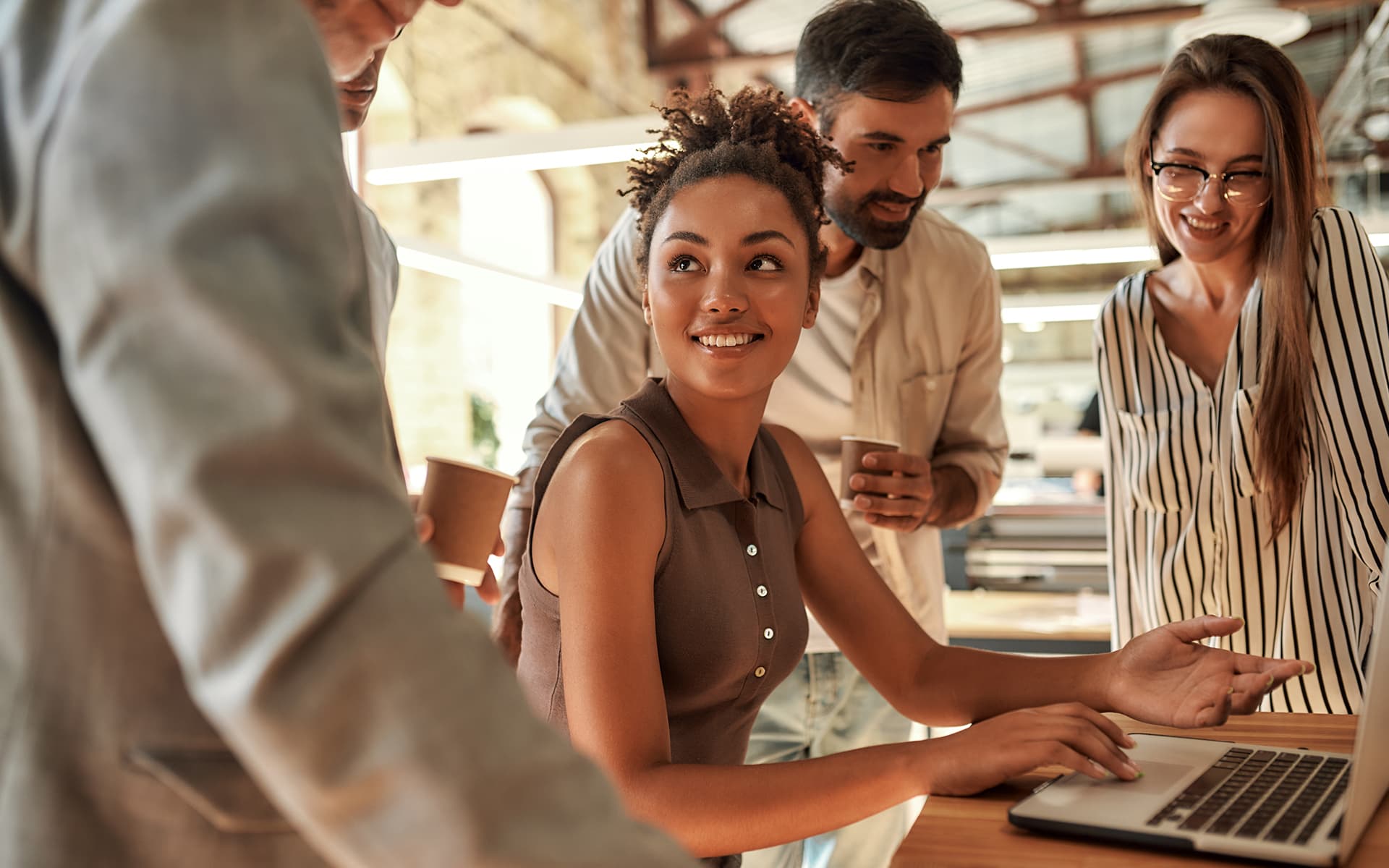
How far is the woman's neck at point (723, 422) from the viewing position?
5.12 feet

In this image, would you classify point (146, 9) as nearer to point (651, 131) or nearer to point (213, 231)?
point (213, 231)

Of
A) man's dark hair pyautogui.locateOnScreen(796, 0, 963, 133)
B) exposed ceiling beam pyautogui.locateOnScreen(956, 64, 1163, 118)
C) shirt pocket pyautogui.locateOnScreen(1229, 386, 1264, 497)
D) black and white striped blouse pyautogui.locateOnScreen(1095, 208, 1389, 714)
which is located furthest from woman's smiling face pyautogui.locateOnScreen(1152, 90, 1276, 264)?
exposed ceiling beam pyautogui.locateOnScreen(956, 64, 1163, 118)

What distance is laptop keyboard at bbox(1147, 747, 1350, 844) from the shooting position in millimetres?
980

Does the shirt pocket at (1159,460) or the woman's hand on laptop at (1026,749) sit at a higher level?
the shirt pocket at (1159,460)

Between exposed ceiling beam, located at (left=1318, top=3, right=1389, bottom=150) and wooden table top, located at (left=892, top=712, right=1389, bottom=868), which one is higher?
exposed ceiling beam, located at (left=1318, top=3, right=1389, bottom=150)

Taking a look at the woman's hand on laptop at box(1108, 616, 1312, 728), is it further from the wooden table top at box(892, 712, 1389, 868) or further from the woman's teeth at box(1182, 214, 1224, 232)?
the woman's teeth at box(1182, 214, 1224, 232)

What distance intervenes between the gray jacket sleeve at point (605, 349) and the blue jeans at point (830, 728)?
60 cm

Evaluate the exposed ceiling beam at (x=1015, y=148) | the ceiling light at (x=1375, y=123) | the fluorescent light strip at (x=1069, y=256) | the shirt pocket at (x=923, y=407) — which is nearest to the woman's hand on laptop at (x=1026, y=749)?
the shirt pocket at (x=923, y=407)

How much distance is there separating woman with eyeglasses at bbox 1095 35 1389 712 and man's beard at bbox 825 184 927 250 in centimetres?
42

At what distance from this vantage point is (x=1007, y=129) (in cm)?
1532

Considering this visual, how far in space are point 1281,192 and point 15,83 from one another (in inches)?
75.7

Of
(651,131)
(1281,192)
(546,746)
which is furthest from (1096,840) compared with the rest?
(1281,192)

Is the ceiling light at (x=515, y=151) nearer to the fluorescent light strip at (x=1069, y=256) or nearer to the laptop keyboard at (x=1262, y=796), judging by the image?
the fluorescent light strip at (x=1069, y=256)

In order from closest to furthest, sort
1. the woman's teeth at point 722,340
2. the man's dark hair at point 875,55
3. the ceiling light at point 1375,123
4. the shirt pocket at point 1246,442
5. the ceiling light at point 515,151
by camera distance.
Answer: the woman's teeth at point 722,340
the shirt pocket at point 1246,442
the man's dark hair at point 875,55
the ceiling light at point 515,151
the ceiling light at point 1375,123
